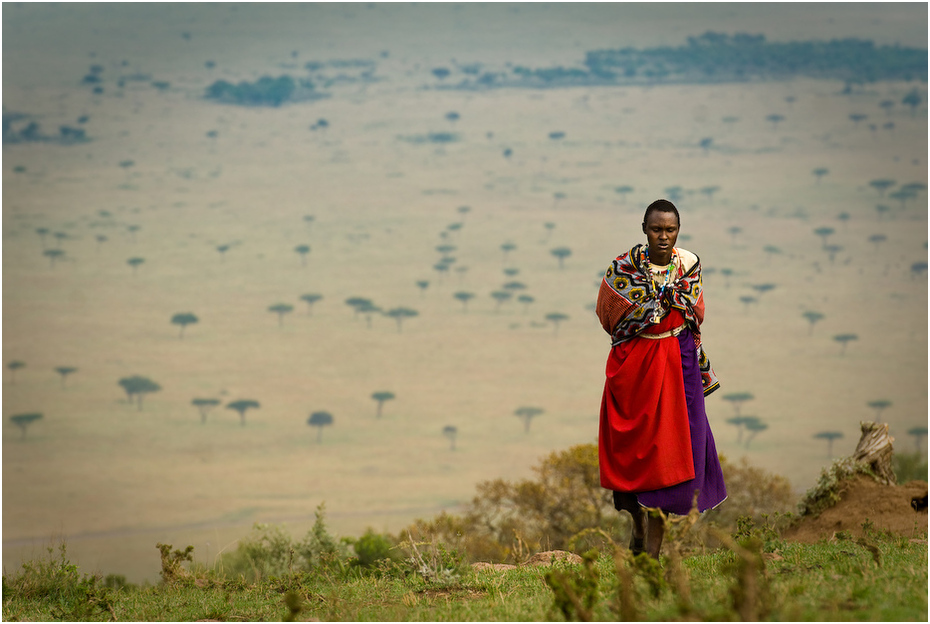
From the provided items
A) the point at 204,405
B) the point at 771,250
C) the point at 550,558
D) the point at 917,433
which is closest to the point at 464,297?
the point at 204,405

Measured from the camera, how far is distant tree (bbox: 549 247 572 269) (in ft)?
95.0

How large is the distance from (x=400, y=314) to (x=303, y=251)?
4.00 meters

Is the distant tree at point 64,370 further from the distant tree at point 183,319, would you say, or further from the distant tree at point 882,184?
the distant tree at point 882,184

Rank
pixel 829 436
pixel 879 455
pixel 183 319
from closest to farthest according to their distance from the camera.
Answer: pixel 879 455, pixel 829 436, pixel 183 319

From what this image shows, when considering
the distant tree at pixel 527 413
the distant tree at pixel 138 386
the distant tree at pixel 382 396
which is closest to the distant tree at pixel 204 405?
the distant tree at pixel 138 386

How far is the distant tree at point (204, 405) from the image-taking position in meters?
25.6

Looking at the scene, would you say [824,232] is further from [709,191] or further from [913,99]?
[913,99]

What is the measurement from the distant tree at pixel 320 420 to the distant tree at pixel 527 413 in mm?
5413

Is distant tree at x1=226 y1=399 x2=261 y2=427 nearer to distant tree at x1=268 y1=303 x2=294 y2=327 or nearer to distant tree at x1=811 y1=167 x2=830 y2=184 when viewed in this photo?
distant tree at x1=268 y1=303 x2=294 y2=327

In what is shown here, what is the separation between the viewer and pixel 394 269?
94.7 ft

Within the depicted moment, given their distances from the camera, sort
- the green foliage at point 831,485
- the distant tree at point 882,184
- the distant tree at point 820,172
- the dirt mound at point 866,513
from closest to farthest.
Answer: the dirt mound at point 866,513
the green foliage at point 831,485
the distant tree at point 882,184
the distant tree at point 820,172

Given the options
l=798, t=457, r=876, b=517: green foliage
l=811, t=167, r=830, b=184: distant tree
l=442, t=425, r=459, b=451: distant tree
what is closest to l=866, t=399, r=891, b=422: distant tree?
l=811, t=167, r=830, b=184: distant tree

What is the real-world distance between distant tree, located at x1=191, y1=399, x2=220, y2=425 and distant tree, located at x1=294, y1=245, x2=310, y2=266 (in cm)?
557

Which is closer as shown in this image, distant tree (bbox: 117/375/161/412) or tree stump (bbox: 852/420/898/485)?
tree stump (bbox: 852/420/898/485)
